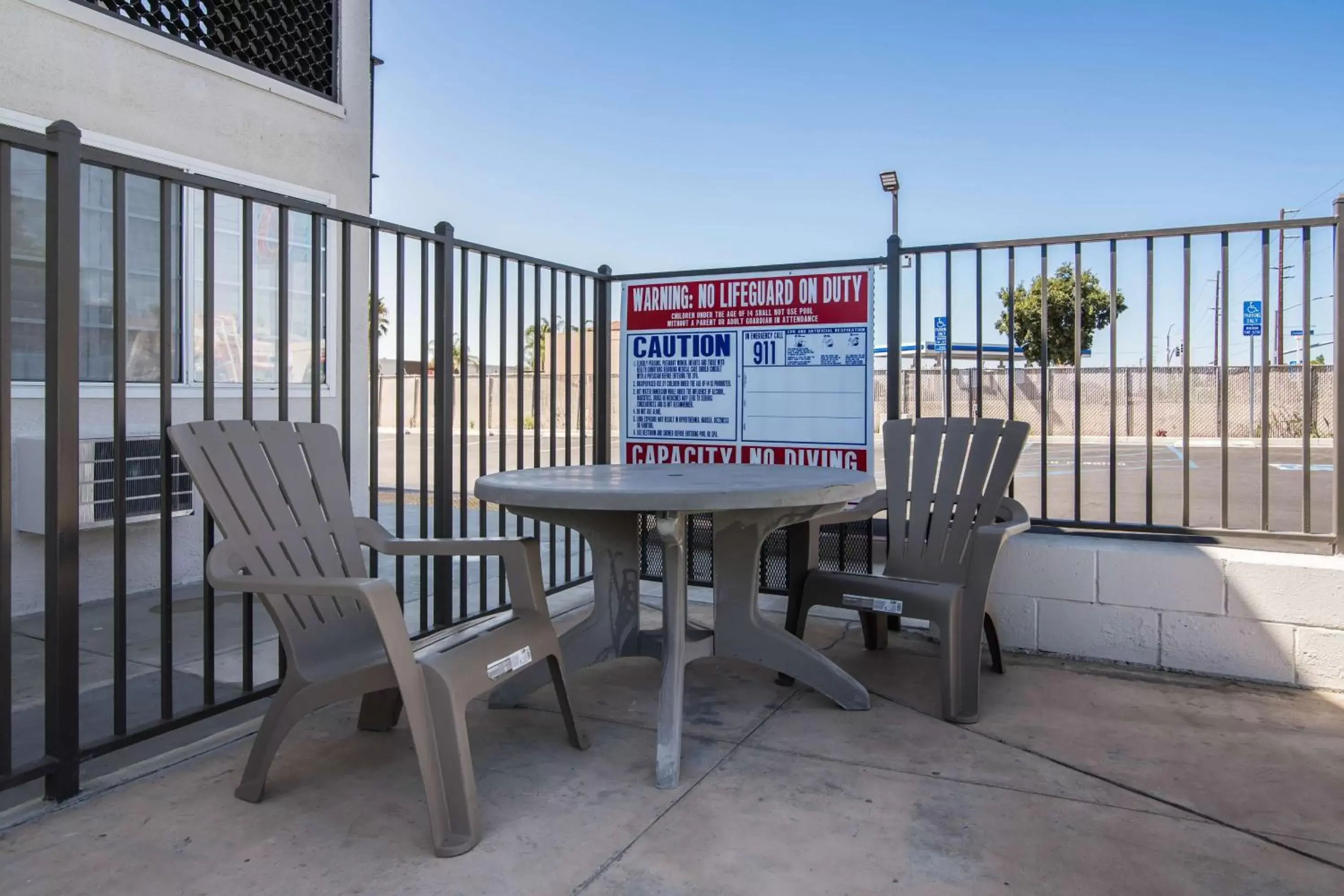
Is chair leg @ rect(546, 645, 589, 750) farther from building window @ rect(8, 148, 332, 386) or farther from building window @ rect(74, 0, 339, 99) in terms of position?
building window @ rect(74, 0, 339, 99)

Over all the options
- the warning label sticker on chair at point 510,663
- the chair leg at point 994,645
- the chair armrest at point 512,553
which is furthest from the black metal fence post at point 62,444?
the chair leg at point 994,645

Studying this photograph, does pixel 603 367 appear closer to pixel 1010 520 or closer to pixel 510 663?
pixel 1010 520

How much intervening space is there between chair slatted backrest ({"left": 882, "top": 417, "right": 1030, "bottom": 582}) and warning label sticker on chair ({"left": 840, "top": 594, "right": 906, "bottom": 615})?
15.2 inches

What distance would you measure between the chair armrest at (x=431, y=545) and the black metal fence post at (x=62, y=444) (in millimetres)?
759

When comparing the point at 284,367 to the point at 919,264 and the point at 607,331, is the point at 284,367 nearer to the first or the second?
the point at 607,331

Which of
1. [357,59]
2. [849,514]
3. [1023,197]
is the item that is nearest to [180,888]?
[849,514]

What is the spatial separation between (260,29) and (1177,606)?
618 centimetres

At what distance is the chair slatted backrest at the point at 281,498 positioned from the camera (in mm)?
2254

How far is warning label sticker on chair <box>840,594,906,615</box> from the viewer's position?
3123 mm

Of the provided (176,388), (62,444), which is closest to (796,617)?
(62,444)

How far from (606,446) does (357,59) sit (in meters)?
3.59

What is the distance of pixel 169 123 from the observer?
4941 millimetres

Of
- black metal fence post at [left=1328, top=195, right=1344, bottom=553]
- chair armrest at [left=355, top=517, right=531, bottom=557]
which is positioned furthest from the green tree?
chair armrest at [left=355, top=517, right=531, bottom=557]

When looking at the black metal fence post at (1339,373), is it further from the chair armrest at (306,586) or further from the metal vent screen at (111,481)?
the metal vent screen at (111,481)
